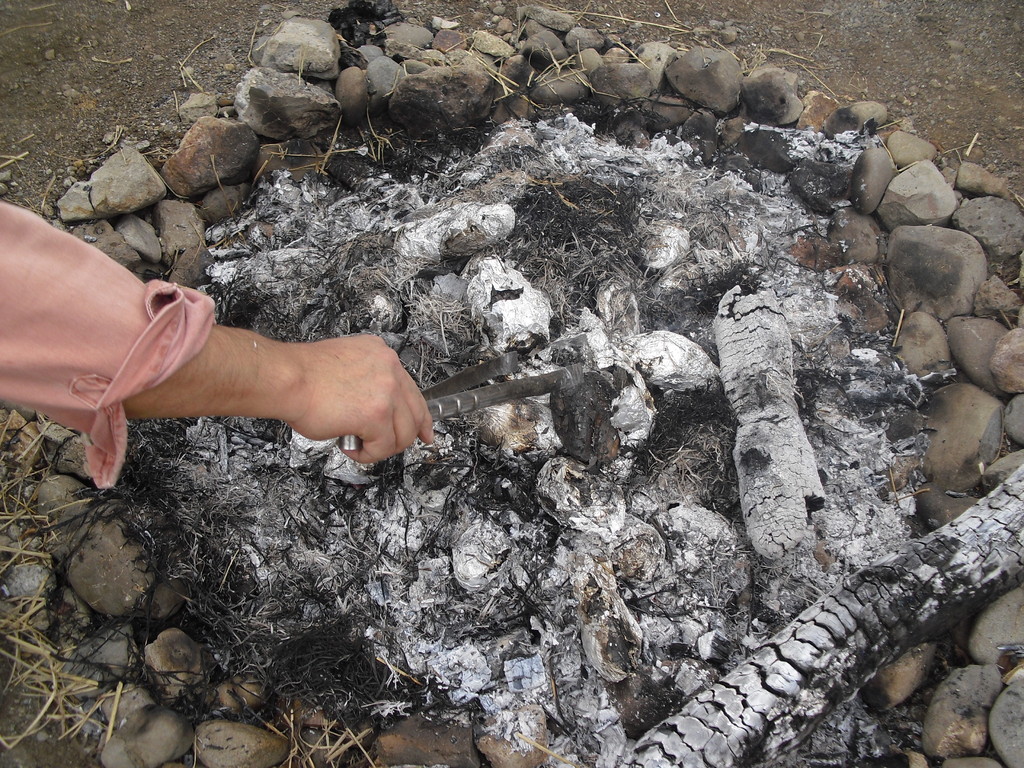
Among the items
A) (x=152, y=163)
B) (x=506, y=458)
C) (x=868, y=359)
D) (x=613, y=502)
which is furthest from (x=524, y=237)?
(x=152, y=163)

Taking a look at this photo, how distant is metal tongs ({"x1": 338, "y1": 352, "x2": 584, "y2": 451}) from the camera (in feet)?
7.29

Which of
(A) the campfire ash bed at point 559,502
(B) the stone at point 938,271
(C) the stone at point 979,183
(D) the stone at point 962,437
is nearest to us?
(A) the campfire ash bed at point 559,502

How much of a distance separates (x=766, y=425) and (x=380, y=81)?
2705 millimetres

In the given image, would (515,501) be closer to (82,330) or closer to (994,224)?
(82,330)

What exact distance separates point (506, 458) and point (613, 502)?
0.46 m

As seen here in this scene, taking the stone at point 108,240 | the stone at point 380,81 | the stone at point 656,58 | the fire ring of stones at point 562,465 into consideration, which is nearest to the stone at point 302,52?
the fire ring of stones at point 562,465

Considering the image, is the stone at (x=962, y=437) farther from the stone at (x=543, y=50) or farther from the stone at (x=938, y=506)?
the stone at (x=543, y=50)

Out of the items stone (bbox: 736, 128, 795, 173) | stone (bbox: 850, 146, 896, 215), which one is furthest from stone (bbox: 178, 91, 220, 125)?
stone (bbox: 850, 146, 896, 215)

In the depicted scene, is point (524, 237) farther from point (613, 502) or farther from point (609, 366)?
point (613, 502)

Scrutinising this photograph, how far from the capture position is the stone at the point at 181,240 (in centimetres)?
309

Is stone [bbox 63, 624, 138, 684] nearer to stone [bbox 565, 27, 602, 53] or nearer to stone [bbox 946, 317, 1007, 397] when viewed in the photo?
stone [bbox 946, 317, 1007, 397]

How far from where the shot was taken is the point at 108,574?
7.54 ft

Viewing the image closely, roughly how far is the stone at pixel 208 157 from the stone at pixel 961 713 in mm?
3857

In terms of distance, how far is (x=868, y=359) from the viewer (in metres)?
3.09
